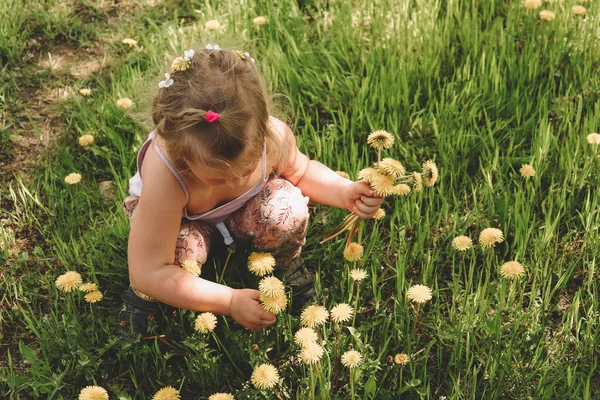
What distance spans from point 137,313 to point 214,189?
399mm

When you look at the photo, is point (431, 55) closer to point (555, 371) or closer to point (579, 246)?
point (579, 246)

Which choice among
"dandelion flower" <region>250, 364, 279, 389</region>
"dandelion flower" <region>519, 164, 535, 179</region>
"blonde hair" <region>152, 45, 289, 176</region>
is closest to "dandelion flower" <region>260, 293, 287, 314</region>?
"dandelion flower" <region>250, 364, 279, 389</region>

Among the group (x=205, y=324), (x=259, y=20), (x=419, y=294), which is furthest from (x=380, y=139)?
(x=259, y=20)

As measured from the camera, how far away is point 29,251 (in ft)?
7.04

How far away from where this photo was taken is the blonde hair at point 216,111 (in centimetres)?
146

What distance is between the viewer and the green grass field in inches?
66.9

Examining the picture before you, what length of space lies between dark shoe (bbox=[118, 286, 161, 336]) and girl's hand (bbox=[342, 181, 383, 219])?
608 mm

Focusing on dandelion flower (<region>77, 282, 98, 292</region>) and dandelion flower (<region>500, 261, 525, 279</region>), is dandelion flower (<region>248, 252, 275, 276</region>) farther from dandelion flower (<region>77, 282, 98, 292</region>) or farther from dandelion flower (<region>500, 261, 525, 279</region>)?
dandelion flower (<region>500, 261, 525, 279</region>)

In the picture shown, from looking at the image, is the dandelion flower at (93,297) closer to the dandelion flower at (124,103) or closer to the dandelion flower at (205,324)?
the dandelion flower at (205,324)

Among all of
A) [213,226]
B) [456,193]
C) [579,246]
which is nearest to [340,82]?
[456,193]

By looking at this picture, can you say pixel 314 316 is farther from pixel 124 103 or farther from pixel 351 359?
pixel 124 103

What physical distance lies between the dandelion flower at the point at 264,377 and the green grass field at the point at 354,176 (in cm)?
9

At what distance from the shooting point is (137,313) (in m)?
1.83

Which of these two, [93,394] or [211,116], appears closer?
[211,116]
